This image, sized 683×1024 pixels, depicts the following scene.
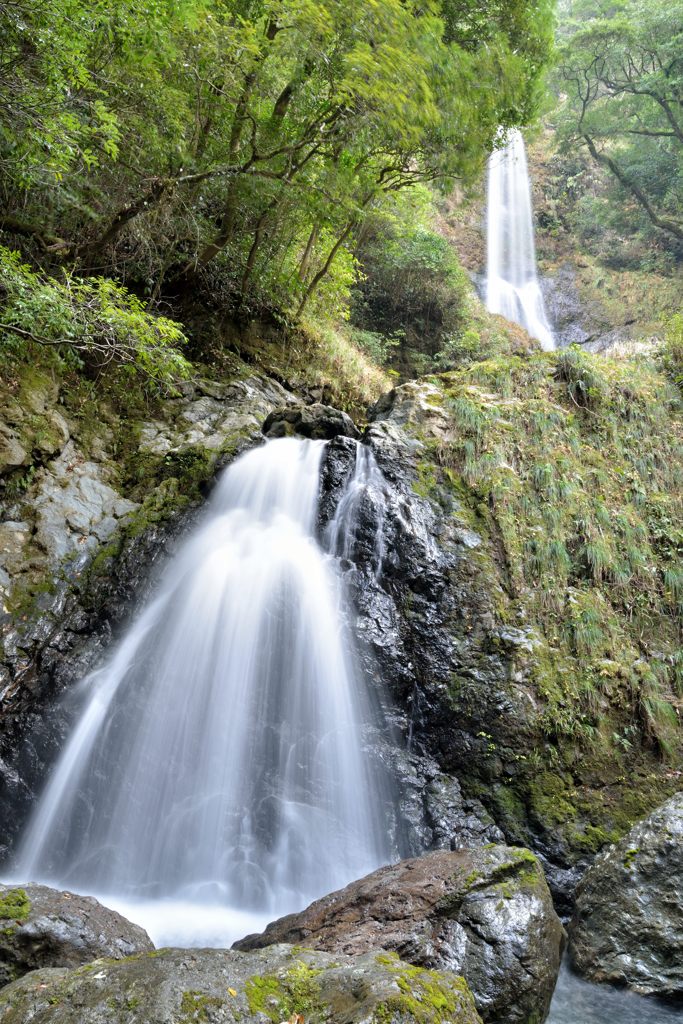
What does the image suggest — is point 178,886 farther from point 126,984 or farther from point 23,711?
point 126,984

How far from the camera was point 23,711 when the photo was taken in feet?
17.7

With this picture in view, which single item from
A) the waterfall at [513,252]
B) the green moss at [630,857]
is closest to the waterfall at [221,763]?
the green moss at [630,857]

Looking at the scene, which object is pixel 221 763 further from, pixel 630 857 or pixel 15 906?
pixel 630 857

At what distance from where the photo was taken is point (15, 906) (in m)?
3.18

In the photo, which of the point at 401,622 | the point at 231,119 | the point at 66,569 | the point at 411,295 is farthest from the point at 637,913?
the point at 411,295

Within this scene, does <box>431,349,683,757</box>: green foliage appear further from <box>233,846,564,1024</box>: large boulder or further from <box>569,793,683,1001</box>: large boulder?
<box>233,846,564,1024</box>: large boulder

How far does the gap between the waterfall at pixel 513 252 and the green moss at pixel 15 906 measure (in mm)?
19351

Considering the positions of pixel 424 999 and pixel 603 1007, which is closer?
pixel 424 999

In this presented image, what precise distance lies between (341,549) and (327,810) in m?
2.54

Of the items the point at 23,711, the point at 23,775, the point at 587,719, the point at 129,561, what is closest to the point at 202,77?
the point at 129,561

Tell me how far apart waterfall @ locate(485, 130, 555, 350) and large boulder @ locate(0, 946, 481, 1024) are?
64.0 feet

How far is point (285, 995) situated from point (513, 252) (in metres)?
25.1

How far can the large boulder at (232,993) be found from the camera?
190cm

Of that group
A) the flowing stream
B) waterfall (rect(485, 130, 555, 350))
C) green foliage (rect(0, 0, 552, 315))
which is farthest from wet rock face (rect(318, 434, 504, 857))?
waterfall (rect(485, 130, 555, 350))
